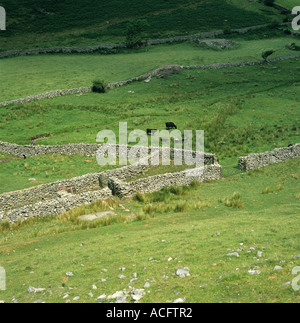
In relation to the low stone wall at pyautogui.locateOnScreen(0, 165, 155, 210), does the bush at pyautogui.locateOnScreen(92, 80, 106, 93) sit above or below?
above

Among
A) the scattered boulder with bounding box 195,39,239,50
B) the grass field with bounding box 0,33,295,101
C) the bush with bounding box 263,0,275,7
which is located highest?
the bush with bounding box 263,0,275,7

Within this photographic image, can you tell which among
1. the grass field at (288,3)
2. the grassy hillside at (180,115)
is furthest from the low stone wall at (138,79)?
the grass field at (288,3)

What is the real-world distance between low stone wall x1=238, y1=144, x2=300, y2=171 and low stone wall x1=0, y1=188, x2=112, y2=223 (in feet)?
41.3

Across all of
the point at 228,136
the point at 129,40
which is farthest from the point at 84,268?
the point at 129,40

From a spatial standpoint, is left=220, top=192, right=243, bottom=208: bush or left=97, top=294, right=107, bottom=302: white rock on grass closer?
left=97, top=294, right=107, bottom=302: white rock on grass

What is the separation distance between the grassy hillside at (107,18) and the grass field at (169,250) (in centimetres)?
8035

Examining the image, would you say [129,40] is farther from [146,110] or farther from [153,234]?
[153,234]

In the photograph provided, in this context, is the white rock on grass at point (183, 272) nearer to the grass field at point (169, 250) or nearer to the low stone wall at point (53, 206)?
the grass field at point (169, 250)

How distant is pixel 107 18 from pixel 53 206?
103 metres

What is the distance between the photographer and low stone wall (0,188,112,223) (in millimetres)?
24359

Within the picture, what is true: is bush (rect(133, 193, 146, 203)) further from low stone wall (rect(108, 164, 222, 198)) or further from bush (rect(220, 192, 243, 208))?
bush (rect(220, 192, 243, 208))

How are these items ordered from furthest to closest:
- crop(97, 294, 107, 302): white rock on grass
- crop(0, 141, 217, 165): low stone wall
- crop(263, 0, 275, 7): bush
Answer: crop(263, 0, 275, 7): bush, crop(0, 141, 217, 165): low stone wall, crop(97, 294, 107, 302): white rock on grass

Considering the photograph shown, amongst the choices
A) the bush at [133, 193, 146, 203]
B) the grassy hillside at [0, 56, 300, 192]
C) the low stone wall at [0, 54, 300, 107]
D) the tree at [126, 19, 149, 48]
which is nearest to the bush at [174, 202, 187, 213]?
the bush at [133, 193, 146, 203]

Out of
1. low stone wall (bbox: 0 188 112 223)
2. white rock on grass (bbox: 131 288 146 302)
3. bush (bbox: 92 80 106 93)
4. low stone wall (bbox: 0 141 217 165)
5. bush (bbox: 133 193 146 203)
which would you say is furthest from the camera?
bush (bbox: 92 80 106 93)
